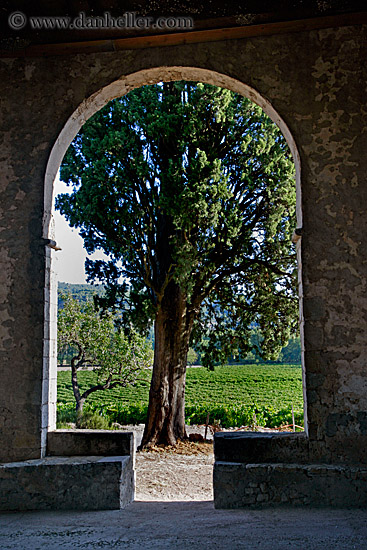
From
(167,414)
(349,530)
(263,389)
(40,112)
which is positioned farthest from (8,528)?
(263,389)

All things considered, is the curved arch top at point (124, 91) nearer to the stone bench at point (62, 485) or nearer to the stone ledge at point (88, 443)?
the stone ledge at point (88, 443)

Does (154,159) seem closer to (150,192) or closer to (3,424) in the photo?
(150,192)

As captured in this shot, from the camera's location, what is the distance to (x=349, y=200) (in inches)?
159

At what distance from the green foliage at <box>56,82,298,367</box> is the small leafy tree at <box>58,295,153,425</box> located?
4.80m

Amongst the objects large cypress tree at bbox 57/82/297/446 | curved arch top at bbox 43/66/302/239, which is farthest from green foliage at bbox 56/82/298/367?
curved arch top at bbox 43/66/302/239

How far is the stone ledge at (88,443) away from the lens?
4188mm

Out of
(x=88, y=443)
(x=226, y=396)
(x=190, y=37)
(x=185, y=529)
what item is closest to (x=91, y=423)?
(x=88, y=443)

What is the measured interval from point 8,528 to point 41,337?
4.99ft

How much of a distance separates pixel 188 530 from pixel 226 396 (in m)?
22.1

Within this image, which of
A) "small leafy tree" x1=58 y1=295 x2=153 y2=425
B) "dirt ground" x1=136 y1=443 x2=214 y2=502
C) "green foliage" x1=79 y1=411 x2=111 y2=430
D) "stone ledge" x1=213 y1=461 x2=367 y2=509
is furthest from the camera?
"small leafy tree" x1=58 y1=295 x2=153 y2=425

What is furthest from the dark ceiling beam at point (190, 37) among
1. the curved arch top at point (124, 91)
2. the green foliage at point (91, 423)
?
the green foliage at point (91, 423)

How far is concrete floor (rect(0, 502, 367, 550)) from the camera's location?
2.92 m

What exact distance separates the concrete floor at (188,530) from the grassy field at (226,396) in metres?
11.6

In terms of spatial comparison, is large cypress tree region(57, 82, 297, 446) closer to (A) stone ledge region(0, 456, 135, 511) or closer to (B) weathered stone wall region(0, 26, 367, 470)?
(B) weathered stone wall region(0, 26, 367, 470)
